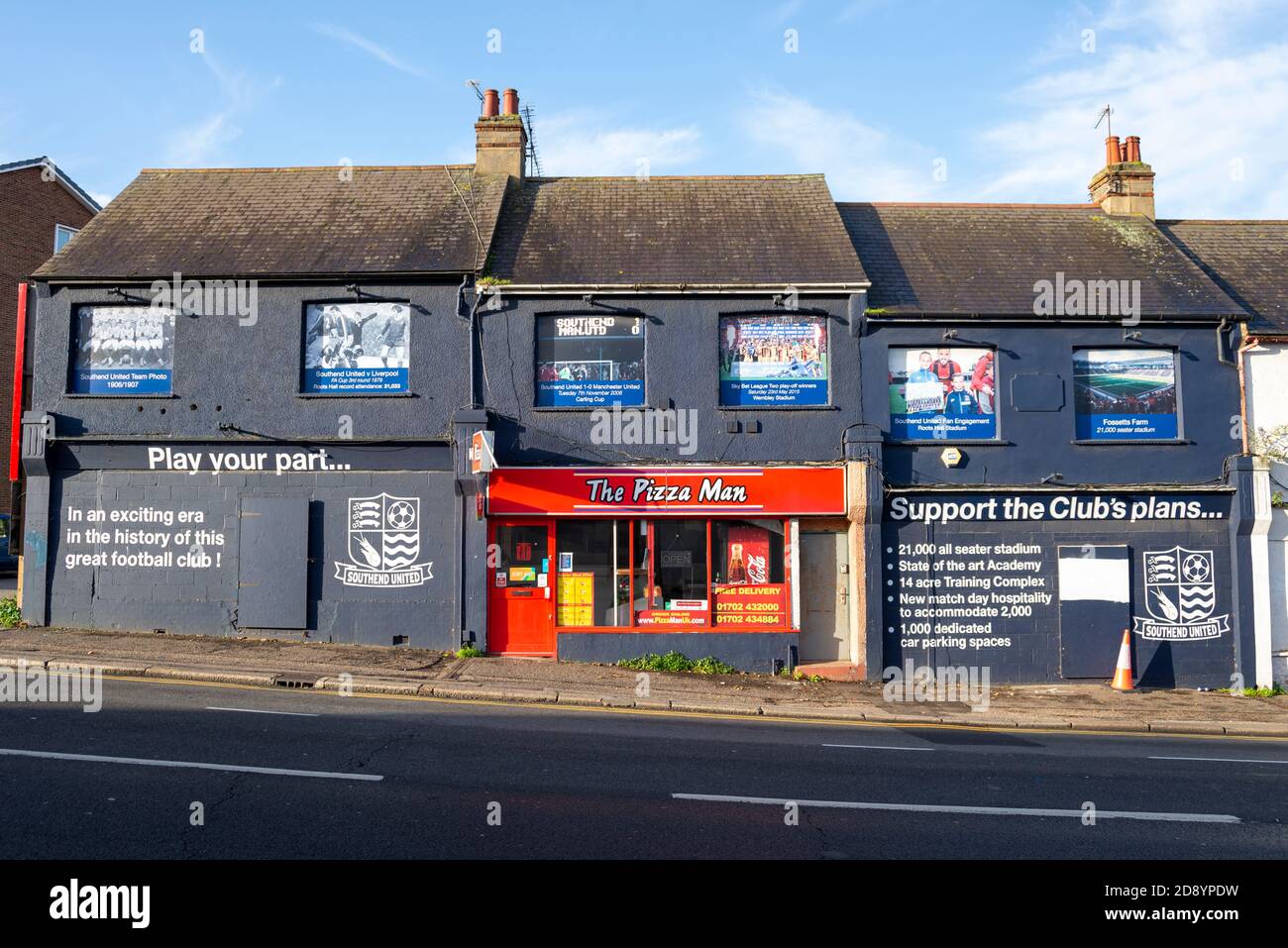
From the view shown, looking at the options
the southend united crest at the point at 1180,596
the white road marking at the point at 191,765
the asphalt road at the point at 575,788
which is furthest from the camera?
the southend united crest at the point at 1180,596

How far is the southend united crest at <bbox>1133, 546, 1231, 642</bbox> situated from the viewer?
15836 millimetres

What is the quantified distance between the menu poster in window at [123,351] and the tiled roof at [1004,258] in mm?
13230

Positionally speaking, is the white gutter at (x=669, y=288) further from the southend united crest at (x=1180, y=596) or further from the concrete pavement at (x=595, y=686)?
the southend united crest at (x=1180, y=596)

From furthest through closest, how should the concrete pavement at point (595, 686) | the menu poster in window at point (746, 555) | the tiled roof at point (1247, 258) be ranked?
the tiled roof at point (1247, 258) < the menu poster in window at point (746, 555) < the concrete pavement at point (595, 686)

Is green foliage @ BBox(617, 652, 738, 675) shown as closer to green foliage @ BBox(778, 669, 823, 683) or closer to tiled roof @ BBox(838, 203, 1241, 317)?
green foliage @ BBox(778, 669, 823, 683)

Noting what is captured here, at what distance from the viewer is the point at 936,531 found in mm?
15883

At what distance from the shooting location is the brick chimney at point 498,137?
19.3m

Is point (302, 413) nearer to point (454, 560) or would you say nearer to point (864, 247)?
point (454, 560)

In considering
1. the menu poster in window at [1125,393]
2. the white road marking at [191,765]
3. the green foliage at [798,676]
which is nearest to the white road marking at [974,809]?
the white road marking at [191,765]

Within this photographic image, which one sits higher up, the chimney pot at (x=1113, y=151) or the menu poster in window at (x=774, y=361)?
the chimney pot at (x=1113, y=151)

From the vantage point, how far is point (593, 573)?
1597cm

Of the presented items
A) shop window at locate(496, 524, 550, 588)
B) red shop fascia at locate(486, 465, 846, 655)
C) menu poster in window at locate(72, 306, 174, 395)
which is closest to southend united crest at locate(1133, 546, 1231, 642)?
red shop fascia at locate(486, 465, 846, 655)

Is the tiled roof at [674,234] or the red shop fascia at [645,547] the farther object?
the tiled roof at [674,234]
